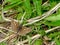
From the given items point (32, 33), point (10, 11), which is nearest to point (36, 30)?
point (32, 33)

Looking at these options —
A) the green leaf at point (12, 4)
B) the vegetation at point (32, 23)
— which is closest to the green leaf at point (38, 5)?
the vegetation at point (32, 23)

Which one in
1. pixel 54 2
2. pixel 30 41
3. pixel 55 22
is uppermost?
pixel 54 2

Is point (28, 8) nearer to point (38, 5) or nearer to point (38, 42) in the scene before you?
point (38, 5)

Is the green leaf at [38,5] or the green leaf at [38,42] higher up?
the green leaf at [38,5]

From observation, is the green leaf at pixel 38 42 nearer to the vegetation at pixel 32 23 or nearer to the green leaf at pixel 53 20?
the vegetation at pixel 32 23

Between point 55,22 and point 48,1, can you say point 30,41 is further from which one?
point 48,1

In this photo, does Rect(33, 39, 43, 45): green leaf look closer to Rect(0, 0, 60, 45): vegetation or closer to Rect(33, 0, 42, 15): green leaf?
Rect(0, 0, 60, 45): vegetation

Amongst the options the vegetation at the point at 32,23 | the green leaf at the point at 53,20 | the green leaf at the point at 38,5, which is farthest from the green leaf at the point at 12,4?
the green leaf at the point at 53,20

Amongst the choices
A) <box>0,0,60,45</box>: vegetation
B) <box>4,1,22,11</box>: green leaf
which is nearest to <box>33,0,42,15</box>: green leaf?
<box>0,0,60,45</box>: vegetation

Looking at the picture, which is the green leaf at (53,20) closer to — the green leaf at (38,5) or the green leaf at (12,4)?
the green leaf at (38,5)

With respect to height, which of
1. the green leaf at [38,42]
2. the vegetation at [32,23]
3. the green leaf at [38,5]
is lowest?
the green leaf at [38,42]

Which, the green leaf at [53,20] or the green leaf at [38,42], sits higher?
the green leaf at [53,20]
